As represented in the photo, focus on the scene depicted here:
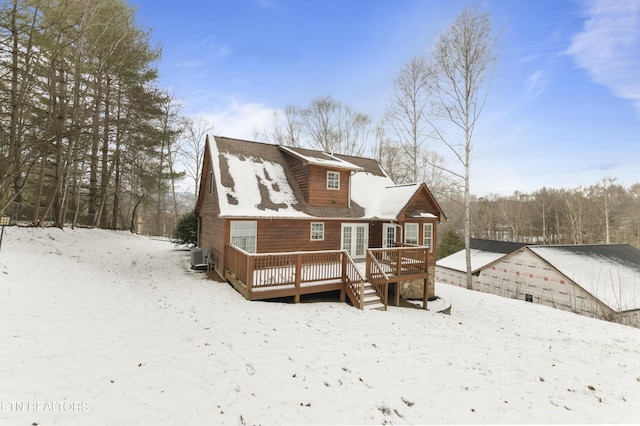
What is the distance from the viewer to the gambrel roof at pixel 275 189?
40.7 ft

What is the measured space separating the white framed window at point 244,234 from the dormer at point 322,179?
126 inches

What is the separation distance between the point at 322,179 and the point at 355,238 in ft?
12.7

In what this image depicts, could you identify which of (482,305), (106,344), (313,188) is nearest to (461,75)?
(313,188)

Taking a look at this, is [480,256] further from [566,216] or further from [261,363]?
[566,216]

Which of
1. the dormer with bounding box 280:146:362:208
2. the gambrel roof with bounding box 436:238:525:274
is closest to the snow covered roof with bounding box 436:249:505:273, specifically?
the gambrel roof with bounding box 436:238:525:274

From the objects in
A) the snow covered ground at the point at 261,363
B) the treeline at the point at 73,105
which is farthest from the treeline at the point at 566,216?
the treeline at the point at 73,105

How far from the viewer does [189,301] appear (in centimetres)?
888

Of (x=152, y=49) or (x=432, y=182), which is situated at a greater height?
(x=152, y=49)

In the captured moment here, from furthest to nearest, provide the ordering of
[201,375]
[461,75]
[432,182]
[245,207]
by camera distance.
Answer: [432,182] → [461,75] → [245,207] → [201,375]

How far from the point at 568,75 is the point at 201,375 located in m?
24.8

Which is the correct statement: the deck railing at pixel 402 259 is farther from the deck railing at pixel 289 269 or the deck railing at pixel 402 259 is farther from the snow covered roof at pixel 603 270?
the snow covered roof at pixel 603 270

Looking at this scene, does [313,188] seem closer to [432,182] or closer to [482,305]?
[482,305]

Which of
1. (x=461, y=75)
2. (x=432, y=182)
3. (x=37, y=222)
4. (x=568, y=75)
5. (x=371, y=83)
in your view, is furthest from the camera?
(x=432, y=182)

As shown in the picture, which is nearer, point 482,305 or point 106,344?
point 106,344
